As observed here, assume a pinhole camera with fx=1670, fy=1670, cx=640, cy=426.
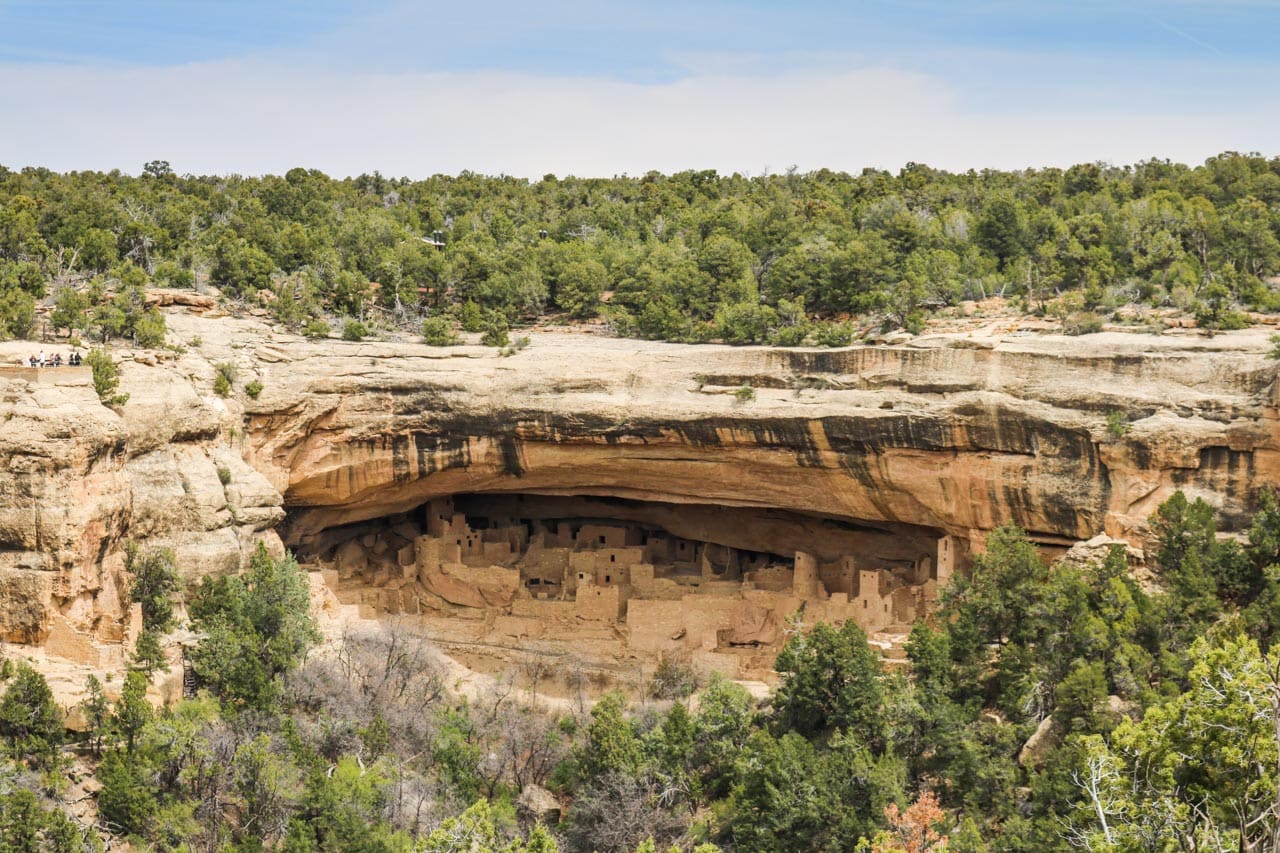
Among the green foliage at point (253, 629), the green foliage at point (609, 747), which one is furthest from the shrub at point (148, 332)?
the green foliage at point (609, 747)

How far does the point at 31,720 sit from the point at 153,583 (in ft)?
12.0

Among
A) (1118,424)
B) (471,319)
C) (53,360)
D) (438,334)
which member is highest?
(471,319)

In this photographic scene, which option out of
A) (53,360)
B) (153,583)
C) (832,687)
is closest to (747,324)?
(832,687)

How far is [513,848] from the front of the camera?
19938 millimetres

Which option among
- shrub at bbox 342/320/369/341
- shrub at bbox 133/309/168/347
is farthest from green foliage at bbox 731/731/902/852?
shrub at bbox 133/309/168/347

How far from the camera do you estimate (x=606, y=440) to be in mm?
29891

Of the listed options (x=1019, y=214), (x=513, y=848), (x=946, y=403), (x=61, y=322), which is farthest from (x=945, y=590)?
(x=61, y=322)

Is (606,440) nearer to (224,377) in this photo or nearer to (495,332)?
(495,332)

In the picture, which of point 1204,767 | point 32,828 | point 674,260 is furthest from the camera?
point 674,260

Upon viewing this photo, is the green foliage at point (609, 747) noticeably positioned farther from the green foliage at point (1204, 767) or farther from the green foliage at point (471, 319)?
the green foliage at point (471, 319)

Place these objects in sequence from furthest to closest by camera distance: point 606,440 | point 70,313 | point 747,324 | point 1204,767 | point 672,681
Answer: point 747,324
point 606,440
point 70,313
point 672,681
point 1204,767

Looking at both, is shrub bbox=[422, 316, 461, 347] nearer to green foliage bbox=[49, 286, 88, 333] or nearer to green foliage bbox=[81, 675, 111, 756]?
green foliage bbox=[49, 286, 88, 333]

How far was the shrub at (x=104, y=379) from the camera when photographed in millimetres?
25141

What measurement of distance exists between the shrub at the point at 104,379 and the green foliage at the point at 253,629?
10.1ft
